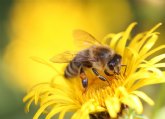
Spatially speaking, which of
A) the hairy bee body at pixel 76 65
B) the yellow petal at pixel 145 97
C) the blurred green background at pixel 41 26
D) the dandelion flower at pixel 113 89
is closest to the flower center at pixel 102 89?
the dandelion flower at pixel 113 89

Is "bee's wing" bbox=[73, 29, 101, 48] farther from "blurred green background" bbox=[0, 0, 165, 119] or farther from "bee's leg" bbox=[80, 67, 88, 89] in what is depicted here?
"blurred green background" bbox=[0, 0, 165, 119]

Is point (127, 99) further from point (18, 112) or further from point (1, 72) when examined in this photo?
point (1, 72)

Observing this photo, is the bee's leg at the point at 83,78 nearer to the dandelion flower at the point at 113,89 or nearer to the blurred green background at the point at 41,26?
the dandelion flower at the point at 113,89

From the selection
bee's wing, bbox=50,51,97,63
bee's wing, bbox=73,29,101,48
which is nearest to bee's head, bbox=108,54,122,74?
bee's wing, bbox=50,51,97,63

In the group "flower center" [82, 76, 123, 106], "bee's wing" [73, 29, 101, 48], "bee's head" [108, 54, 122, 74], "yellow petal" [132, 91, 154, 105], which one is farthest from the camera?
"bee's wing" [73, 29, 101, 48]

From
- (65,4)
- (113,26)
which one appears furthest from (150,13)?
(65,4)
